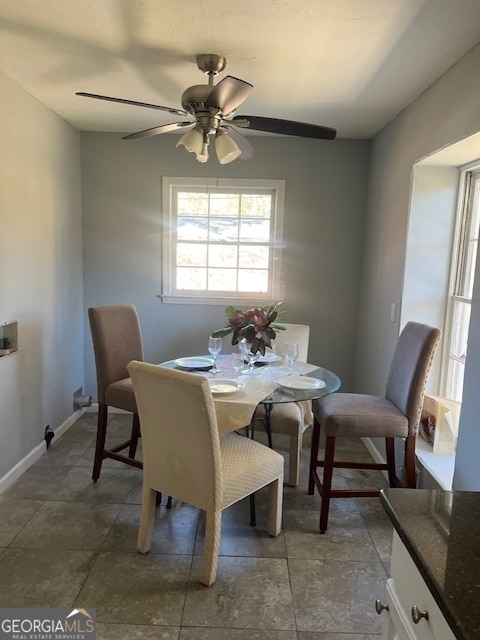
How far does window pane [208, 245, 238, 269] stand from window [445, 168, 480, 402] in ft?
5.79

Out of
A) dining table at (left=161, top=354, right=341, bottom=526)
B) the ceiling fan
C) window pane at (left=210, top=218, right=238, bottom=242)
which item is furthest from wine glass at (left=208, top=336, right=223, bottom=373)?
window pane at (left=210, top=218, right=238, bottom=242)

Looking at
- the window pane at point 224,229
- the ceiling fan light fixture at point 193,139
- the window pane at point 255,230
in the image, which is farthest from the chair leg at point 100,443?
the window pane at point 255,230

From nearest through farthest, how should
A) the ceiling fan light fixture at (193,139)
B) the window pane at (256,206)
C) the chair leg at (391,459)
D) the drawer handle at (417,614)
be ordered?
the drawer handle at (417,614)
the ceiling fan light fixture at (193,139)
the chair leg at (391,459)
the window pane at (256,206)

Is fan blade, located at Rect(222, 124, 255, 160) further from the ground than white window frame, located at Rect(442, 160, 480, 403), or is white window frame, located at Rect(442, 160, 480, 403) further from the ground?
fan blade, located at Rect(222, 124, 255, 160)

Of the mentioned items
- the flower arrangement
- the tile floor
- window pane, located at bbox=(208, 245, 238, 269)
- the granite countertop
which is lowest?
the tile floor

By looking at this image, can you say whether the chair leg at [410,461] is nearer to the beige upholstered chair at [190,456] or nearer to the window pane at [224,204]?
the beige upholstered chair at [190,456]

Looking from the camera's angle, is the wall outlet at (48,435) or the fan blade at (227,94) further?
the wall outlet at (48,435)

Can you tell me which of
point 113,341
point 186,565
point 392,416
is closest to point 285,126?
point 392,416

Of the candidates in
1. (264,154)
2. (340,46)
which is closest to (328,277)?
(264,154)

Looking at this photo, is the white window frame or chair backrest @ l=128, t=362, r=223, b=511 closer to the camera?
chair backrest @ l=128, t=362, r=223, b=511

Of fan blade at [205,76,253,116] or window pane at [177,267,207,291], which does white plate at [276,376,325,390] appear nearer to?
fan blade at [205,76,253,116]

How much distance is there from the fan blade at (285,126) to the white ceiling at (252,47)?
1.11 ft

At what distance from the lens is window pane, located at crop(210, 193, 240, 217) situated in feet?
12.0

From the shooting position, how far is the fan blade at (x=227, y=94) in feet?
5.58
